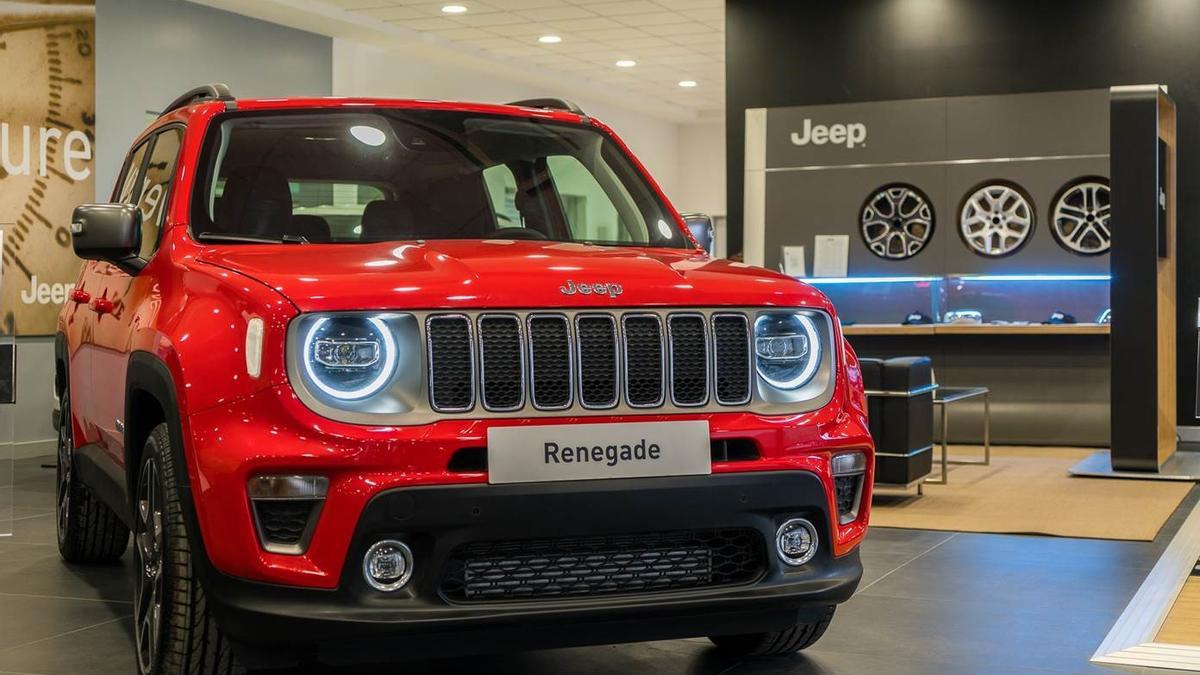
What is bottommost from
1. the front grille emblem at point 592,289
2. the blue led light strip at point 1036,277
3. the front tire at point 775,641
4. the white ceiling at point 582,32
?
the front tire at point 775,641

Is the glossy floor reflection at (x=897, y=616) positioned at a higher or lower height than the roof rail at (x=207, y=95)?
lower

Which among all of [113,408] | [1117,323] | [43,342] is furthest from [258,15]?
[113,408]

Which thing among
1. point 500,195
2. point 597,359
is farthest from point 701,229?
point 597,359

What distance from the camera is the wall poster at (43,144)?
34.2 feet

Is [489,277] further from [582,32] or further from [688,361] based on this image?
[582,32]

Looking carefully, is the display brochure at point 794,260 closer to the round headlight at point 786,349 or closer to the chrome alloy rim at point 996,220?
the chrome alloy rim at point 996,220

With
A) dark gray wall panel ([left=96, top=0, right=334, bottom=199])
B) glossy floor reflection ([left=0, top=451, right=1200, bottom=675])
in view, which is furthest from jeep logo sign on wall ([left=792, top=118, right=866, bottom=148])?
glossy floor reflection ([left=0, top=451, right=1200, bottom=675])

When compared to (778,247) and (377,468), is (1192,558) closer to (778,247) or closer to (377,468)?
(377,468)

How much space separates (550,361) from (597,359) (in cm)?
11

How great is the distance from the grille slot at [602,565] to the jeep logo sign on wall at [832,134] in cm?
956

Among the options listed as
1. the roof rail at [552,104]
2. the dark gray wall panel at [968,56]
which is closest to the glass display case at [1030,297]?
the dark gray wall panel at [968,56]

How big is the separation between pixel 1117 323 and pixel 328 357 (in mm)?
7180

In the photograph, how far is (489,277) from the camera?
3.18 metres

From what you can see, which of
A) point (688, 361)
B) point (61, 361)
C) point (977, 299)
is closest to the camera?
point (688, 361)
